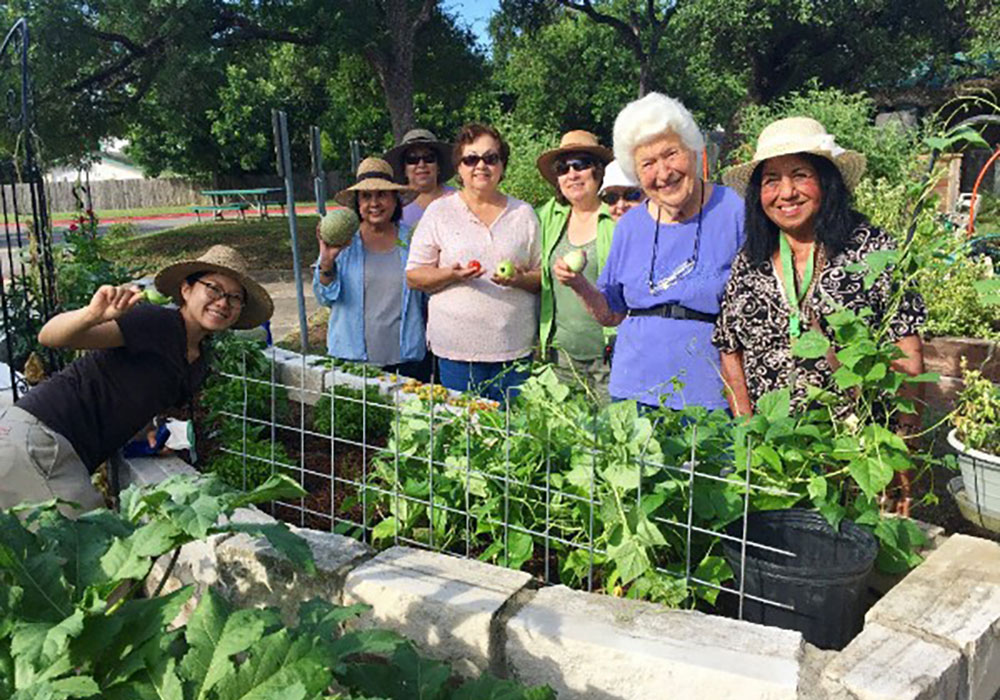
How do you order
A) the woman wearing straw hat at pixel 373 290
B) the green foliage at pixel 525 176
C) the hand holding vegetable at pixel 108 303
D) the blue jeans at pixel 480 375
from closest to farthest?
the hand holding vegetable at pixel 108 303 → the blue jeans at pixel 480 375 → the woman wearing straw hat at pixel 373 290 → the green foliage at pixel 525 176

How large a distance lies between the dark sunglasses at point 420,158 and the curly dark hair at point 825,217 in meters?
2.47

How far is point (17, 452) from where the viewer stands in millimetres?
2809

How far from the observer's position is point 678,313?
303 cm

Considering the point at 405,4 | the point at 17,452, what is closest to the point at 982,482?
the point at 17,452

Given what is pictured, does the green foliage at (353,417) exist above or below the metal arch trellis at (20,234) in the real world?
below

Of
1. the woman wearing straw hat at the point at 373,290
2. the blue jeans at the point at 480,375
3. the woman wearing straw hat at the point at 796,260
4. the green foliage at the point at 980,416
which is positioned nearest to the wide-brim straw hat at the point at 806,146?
the woman wearing straw hat at the point at 796,260

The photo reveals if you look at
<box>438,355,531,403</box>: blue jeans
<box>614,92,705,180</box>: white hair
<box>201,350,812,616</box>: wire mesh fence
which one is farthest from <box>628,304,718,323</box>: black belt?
<box>438,355,531,403</box>: blue jeans

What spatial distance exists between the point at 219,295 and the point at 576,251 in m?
1.54

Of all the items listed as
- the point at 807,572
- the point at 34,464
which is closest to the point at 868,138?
the point at 807,572

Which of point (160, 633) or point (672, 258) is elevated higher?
point (672, 258)

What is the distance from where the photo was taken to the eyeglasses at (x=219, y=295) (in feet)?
10.0

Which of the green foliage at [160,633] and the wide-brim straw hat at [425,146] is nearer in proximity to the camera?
the green foliage at [160,633]

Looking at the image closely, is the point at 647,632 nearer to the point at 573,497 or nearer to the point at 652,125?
the point at 573,497

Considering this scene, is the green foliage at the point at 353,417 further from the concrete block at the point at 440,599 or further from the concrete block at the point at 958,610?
the concrete block at the point at 958,610
